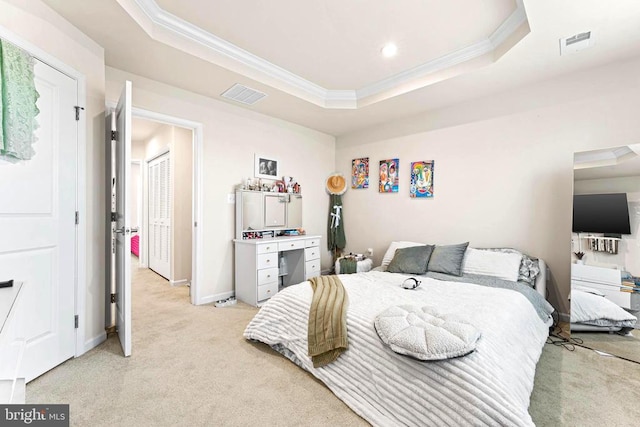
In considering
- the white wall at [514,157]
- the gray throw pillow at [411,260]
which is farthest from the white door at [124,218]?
the white wall at [514,157]

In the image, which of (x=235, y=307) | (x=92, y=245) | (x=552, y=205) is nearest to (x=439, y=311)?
(x=552, y=205)

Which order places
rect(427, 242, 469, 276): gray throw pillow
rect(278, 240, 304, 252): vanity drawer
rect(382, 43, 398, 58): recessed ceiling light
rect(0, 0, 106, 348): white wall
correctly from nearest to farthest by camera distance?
rect(0, 0, 106, 348): white wall < rect(382, 43, 398, 58): recessed ceiling light < rect(427, 242, 469, 276): gray throw pillow < rect(278, 240, 304, 252): vanity drawer

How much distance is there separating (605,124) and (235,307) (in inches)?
165

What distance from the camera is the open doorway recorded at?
4141mm

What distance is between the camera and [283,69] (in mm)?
3031

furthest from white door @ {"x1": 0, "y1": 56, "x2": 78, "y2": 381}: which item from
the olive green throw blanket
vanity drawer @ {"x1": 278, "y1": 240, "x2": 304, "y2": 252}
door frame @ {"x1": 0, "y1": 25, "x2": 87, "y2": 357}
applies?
vanity drawer @ {"x1": 278, "y1": 240, "x2": 304, "y2": 252}

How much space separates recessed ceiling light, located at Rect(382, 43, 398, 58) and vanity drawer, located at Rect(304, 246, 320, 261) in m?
2.52

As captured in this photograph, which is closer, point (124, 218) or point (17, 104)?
point (17, 104)

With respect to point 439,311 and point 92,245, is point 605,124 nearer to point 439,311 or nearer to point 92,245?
point 439,311

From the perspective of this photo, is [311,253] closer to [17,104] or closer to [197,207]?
[197,207]

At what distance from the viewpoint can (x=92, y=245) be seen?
225cm

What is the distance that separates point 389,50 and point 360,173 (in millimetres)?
2087

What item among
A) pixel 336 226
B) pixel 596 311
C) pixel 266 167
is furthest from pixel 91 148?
pixel 596 311

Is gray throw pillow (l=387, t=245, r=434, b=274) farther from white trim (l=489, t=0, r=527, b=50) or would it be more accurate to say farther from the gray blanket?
white trim (l=489, t=0, r=527, b=50)
